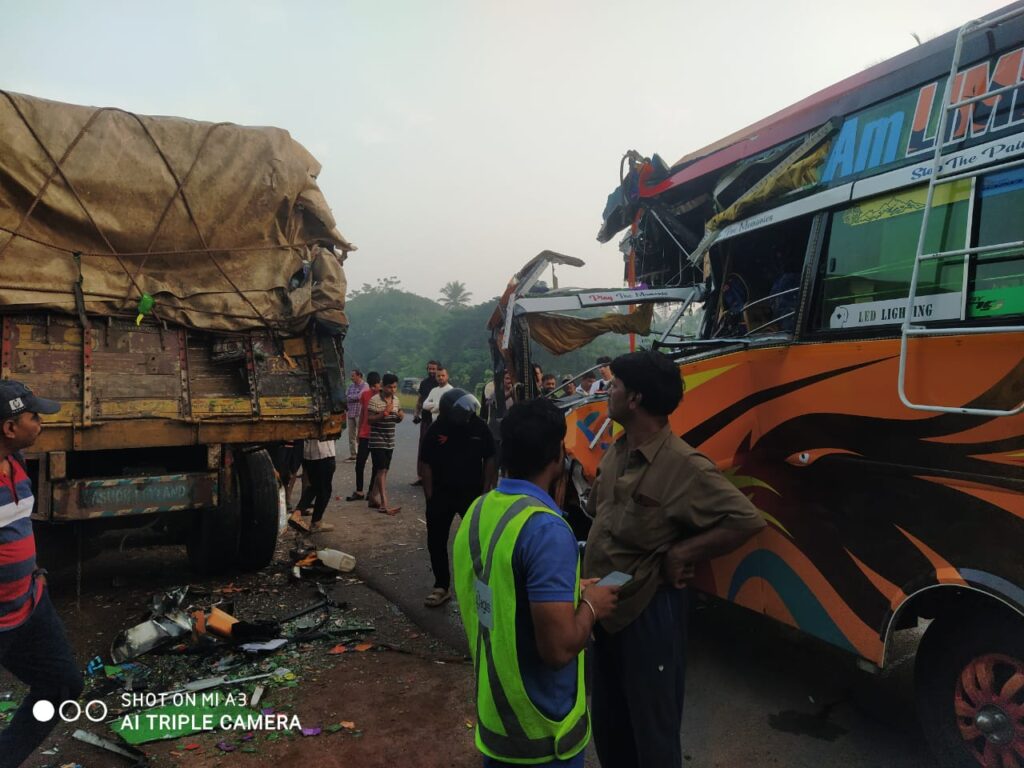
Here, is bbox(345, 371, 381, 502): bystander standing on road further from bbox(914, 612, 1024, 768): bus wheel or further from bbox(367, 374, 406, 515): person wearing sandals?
bbox(914, 612, 1024, 768): bus wheel

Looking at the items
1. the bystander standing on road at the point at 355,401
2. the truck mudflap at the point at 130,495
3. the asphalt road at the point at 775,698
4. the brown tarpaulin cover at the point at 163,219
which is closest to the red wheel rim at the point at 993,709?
the asphalt road at the point at 775,698

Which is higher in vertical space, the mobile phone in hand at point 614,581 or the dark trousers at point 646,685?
the mobile phone in hand at point 614,581

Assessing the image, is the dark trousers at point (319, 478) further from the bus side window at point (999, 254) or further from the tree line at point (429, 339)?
the tree line at point (429, 339)

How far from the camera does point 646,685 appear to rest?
7.03 ft

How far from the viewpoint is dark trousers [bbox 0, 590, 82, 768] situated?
2695 mm

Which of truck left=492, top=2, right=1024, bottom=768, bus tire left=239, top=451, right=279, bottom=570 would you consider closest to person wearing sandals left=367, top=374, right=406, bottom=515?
bus tire left=239, top=451, right=279, bottom=570

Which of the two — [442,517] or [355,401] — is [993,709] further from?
[355,401]

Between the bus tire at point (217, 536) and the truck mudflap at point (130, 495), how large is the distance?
15.5 inches

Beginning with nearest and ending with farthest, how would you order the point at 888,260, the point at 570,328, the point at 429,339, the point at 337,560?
the point at 888,260
the point at 337,560
the point at 570,328
the point at 429,339

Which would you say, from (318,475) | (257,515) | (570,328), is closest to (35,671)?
(257,515)

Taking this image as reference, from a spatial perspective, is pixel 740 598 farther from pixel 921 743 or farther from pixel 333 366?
pixel 333 366

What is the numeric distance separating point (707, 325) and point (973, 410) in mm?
2395

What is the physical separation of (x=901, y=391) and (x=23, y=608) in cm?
349

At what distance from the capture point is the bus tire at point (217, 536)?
5371 millimetres
